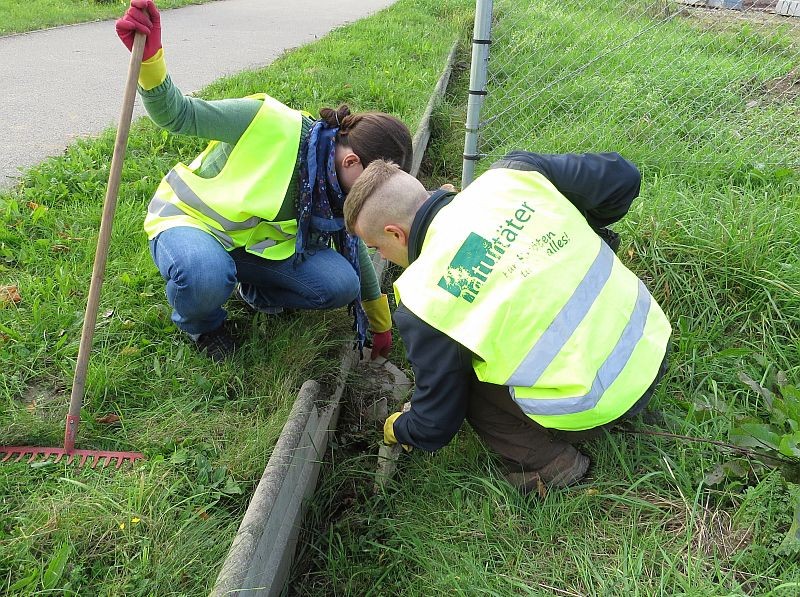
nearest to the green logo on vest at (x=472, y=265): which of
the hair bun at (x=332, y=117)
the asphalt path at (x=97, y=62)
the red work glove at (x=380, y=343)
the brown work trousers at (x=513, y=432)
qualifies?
the brown work trousers at (x=513, y=432)

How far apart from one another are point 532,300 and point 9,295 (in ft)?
7.47

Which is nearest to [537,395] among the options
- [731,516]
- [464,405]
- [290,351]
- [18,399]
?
[464,405]

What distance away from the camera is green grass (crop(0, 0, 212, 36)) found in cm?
798

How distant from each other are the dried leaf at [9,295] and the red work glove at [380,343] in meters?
1.56

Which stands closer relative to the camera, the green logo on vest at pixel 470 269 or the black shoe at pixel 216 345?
the green logo on vest at pixel 470 269

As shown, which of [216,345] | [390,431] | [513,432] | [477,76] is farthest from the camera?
[477,76]

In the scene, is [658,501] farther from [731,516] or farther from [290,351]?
[290,351]

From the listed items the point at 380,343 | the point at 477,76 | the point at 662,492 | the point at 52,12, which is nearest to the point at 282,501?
the point at 380,343

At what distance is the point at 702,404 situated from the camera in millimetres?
2254

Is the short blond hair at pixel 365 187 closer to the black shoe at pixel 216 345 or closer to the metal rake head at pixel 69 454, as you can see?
the black shoe at pixel 216 345

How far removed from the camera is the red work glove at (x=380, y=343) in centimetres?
297

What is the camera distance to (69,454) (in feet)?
6.83

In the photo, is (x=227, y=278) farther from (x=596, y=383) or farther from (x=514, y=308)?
(x=596, y=383)

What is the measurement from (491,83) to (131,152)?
10.7 ft
